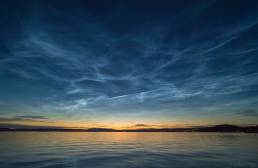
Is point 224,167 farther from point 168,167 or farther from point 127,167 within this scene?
point 127,167

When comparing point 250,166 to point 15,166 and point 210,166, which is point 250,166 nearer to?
point 210,166

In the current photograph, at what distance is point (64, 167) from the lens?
16344 millimetres

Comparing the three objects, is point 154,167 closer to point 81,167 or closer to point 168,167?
point 168,167

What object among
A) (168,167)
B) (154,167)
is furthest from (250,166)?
(154,167)

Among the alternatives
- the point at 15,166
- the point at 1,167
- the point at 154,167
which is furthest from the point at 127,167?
the point at 1,167

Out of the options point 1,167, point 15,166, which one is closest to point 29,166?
point 15,166

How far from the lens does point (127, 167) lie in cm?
1650

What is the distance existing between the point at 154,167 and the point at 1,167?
48.0ft

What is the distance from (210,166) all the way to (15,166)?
1931 centimetres

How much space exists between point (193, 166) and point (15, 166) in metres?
17.6

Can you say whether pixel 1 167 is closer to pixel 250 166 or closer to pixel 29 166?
pixel 29 166

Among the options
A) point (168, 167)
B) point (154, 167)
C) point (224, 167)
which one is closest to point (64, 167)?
point (154, 167)

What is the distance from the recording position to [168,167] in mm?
16734

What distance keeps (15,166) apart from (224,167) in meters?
20.4
